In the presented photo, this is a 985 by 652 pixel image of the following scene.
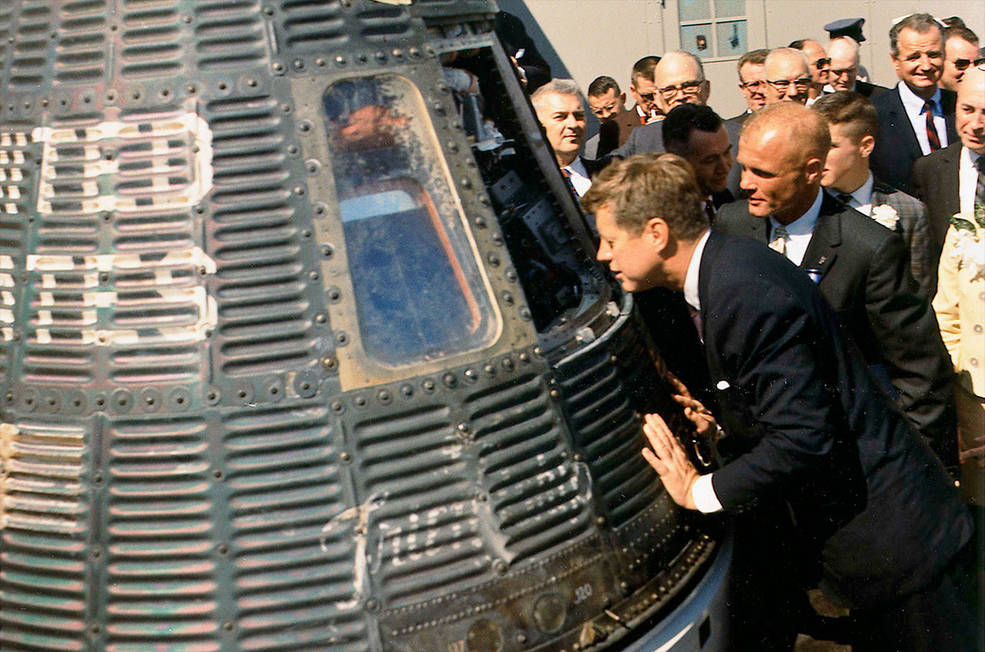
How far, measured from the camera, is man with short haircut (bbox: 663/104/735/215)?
13.1ft

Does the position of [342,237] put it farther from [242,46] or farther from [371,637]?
[371,637]

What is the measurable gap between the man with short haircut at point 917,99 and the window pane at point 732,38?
4.18 meters

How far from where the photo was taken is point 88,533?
2232 mm

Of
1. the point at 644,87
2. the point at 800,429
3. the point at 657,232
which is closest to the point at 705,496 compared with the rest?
the point at 800,429

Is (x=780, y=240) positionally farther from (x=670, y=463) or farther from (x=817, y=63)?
(x=817, y=63)

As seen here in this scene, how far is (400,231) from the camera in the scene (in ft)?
7.95

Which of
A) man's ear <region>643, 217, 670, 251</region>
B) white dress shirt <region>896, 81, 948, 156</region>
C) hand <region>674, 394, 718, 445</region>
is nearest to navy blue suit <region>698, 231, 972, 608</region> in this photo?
man's ear <region>643, 217, 670, 251</region>

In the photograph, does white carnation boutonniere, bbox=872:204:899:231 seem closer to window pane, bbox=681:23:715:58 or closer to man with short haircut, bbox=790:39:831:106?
man with short haircut, bbox=790:39:831:106

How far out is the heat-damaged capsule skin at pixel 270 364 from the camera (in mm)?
2205

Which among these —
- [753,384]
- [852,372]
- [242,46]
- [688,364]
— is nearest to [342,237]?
[242,46]

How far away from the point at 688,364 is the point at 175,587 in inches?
74.1

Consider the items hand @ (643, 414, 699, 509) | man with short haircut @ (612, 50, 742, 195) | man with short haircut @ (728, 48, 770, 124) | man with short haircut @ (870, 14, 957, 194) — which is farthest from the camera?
man with short haircut @ (728, 48, 770, 124)

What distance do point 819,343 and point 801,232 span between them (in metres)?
0.85

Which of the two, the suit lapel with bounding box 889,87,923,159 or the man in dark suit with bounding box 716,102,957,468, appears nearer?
the man in dark suit with bounding box 716,102,957,468
